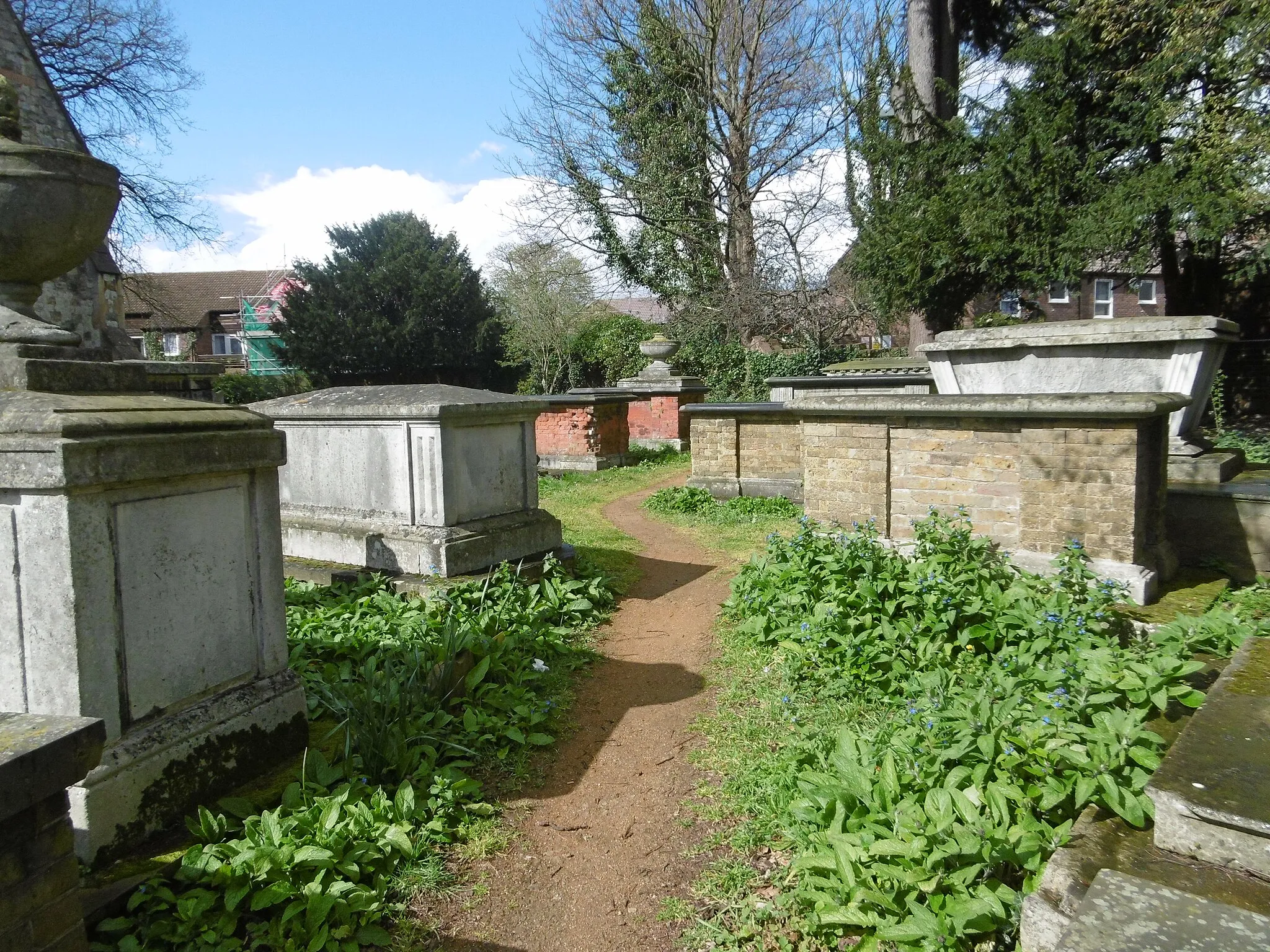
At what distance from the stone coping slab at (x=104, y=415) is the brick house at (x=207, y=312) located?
38.3m

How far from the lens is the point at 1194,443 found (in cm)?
645

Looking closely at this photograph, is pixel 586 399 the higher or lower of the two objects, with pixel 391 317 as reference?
lower

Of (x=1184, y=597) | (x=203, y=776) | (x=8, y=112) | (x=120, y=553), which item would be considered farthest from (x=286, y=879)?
(x=1184, y=597)

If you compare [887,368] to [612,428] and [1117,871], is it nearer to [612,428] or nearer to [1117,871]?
[612,428]

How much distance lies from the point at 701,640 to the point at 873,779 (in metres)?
2.49

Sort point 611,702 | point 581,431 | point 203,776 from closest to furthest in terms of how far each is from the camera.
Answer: point 203,776 < point 611,702 < point 581,431

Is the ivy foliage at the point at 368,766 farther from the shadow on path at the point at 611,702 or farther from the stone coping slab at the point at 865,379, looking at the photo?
the stone coping slab at the point at 865,379

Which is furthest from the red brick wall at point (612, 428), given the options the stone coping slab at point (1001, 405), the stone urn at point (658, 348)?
the stone coping slab at point (1001, 405)

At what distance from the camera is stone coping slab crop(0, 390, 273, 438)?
2.60 meters

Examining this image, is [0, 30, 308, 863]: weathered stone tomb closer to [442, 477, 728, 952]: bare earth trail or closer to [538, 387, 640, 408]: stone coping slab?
[442, 477, 728, 952]: bare earth trail

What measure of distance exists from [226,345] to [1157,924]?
4923cm

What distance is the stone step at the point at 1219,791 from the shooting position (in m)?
1.99

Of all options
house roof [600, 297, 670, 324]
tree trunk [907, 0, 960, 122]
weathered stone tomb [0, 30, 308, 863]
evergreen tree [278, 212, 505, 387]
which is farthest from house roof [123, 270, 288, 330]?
weathered stone tomb [0, 30, 308, 863]

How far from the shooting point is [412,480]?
227 inches
